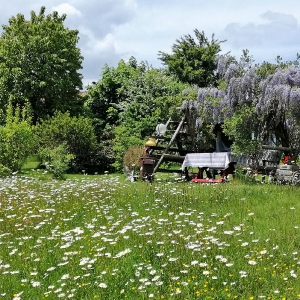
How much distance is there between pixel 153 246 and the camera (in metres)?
6.29

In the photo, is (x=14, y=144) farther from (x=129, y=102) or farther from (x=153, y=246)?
(x=153, y=246)

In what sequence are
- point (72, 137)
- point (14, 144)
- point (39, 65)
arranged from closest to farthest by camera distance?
point (14, 144), point (72, 137), point (39, 65)

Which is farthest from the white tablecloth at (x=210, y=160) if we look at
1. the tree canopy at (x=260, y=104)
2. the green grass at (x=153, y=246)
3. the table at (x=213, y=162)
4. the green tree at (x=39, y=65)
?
the green tree at (x=39, y=65)

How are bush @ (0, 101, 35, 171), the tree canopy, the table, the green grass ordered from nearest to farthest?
the green grass → the tree canopy → the table → bush @ (0, 101, 35, 171)

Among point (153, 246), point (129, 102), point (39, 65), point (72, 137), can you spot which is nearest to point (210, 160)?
point (153, 246)

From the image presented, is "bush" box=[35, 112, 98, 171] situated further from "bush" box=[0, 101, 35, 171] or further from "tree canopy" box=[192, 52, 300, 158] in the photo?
"tree canopy" box=[192, 52, 300, 158]

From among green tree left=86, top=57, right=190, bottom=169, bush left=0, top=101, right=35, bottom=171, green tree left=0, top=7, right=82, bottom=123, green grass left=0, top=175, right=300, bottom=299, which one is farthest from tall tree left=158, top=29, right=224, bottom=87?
green grass left=0, top=175, right=300, bottom=299

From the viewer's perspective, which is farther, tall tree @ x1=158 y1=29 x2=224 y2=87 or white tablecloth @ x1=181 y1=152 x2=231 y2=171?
tall tree @ x1=158 y1=29 x2=224 y2=87

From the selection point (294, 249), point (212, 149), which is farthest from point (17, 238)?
point (212, 149)

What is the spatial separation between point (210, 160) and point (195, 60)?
1643 cm

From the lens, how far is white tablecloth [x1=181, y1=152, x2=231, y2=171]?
14.1m

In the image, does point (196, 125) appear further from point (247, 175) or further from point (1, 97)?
point (1, 97)

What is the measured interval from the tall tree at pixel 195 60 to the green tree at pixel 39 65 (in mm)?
6432

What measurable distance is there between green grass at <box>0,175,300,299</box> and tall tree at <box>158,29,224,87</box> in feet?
65.3
